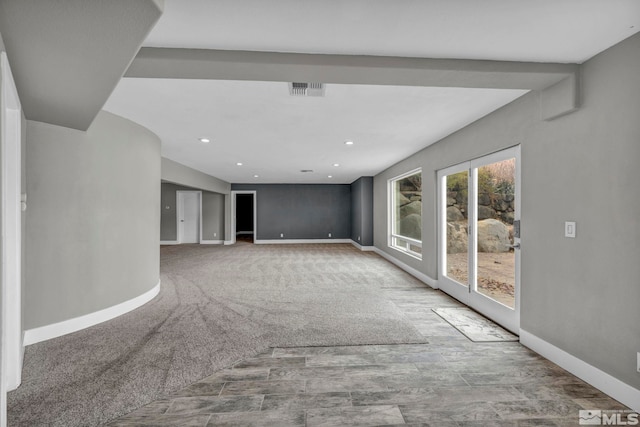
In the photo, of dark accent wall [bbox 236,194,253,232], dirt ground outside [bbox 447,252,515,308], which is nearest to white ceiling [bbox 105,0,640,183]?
dirt ground outside [bbox 447,252,515,308]

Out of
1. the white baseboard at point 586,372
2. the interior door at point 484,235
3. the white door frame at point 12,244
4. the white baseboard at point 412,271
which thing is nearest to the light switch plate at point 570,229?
the interior door at point 484,235

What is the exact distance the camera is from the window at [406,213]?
598 cm

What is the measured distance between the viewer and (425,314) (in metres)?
3.72

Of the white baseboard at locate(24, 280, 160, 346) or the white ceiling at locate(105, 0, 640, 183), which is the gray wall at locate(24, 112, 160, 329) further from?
the white ceiling at locate(105, 0, 640, 183)

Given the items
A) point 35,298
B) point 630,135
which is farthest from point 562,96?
point 35,298

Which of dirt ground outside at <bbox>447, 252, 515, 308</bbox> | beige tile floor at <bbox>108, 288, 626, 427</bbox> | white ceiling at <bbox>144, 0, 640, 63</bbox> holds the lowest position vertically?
beige tile floor at <bbox>108, 288, 626, 427</bbox>

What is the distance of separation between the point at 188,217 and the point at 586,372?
35.5 ft

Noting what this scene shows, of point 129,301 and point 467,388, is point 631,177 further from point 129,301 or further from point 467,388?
point 129,301

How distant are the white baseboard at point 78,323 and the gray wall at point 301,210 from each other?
744cm

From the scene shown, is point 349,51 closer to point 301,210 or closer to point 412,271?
point 412,271

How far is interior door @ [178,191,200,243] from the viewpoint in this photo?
426 inches

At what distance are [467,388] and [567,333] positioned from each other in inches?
37.5

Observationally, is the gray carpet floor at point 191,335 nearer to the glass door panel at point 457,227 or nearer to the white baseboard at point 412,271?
the white baseboard at point 412,271

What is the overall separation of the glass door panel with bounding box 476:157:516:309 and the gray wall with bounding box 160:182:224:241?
8.91 m
